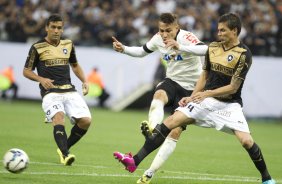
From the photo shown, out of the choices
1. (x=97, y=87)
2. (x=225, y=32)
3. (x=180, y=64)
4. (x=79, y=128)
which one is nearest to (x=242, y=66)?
(x=225, y=32)

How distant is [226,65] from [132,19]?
18165mm

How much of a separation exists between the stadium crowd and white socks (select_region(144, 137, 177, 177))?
15648mm

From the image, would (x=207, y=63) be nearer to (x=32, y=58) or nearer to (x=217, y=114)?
(x=217, y=114)

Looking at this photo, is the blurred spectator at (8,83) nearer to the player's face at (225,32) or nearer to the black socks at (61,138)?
the black socks at (61,138)

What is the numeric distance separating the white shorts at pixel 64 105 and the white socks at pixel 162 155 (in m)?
2.25

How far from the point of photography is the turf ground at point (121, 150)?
32.7ft

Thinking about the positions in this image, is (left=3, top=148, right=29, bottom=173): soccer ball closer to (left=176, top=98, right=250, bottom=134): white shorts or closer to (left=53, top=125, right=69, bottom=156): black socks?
(left=53, top=125, right=69, bottom=156): black socks

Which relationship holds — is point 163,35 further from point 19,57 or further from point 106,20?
point 19,57

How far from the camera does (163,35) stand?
1079 cm

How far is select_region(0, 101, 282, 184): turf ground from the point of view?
32.7ft

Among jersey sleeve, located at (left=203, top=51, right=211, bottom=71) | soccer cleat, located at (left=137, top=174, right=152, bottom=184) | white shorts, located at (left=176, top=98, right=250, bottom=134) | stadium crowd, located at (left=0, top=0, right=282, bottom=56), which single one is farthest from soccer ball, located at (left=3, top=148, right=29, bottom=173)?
stadium crowd, located at (left=0, top=0, right=282, bottom=56)

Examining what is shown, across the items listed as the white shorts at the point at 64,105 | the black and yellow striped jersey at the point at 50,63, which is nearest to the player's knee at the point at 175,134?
the white shorts at the point at 64,105

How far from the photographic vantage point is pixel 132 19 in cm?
2738

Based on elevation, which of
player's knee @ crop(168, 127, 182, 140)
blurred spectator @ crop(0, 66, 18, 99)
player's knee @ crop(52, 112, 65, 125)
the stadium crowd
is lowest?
blurred spectator @ crop(0, 66, 18, 99)
